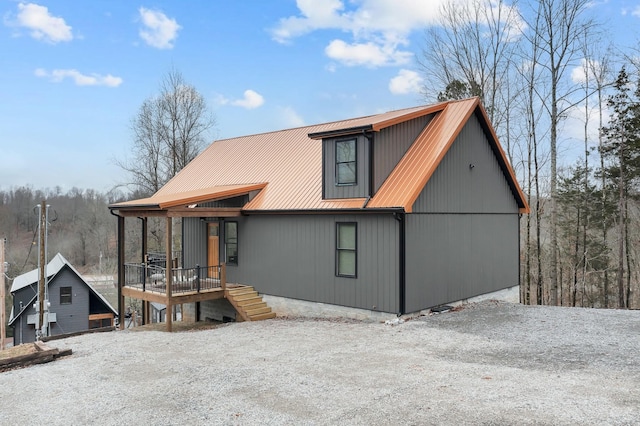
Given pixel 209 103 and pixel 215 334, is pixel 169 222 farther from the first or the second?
pixel 209 103

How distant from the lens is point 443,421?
5281 mm

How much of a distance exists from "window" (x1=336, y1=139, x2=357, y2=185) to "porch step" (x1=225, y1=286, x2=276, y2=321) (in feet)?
15.4

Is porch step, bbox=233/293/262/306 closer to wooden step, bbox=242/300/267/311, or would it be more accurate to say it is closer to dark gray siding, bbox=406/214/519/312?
wooden step, bbox=242/300/267/311

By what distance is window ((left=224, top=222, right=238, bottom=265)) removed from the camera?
50.3 feet

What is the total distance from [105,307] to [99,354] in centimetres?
2344

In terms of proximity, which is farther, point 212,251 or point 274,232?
point 212,251

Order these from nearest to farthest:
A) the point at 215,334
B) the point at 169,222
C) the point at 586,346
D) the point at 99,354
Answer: the point at 586,346, the point at 99,354, the point at 215,334, the point at 169,222

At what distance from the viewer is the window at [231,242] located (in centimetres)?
1532

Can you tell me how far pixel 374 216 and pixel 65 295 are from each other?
24.5m

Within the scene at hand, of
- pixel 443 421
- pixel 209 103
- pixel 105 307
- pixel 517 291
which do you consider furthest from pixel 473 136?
pixel 105 307

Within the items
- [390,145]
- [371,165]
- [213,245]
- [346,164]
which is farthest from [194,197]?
[390,145]

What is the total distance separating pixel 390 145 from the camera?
41.3 ft

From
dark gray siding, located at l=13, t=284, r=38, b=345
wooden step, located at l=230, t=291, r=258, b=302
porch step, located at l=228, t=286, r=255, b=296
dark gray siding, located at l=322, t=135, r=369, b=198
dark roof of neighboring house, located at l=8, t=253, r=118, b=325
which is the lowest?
dark gray siding, located at l=13, t=284, r=38, b=345

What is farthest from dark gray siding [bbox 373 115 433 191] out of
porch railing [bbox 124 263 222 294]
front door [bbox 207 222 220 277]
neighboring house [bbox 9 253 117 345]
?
neighboring house [bbox 9 253 117 345]
